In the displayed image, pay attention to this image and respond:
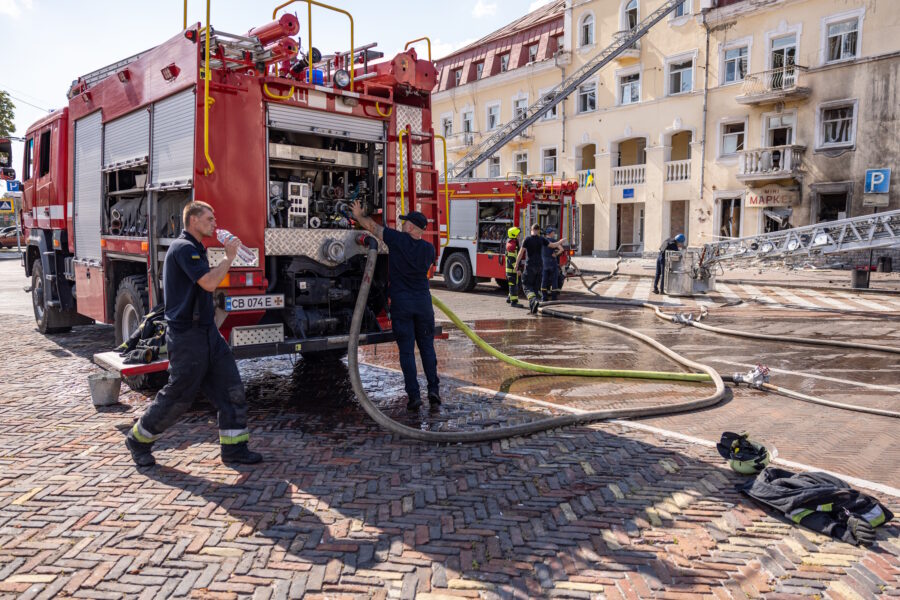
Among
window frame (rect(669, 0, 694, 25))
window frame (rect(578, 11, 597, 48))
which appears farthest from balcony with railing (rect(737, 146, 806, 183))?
→ window frame (rect(578, 11, 597, 48))

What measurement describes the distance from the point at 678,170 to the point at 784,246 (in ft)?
42.8

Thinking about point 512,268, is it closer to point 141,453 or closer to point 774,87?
point 141,453

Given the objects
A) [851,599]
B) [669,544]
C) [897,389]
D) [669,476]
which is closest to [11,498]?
[669,544]

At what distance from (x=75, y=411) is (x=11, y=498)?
2023 mm

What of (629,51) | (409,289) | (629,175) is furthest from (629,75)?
(409,289)

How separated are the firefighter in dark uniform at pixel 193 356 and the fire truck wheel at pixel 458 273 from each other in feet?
41.2

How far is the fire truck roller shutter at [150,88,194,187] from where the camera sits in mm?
5828

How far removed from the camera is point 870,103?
21484mm

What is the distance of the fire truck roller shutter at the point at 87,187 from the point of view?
775 centimetres

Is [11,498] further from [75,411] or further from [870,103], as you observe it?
[870,103]

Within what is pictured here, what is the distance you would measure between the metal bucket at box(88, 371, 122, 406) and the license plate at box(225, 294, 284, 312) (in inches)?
48.9

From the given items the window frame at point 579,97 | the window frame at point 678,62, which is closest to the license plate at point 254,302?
the window frame at point 678,62

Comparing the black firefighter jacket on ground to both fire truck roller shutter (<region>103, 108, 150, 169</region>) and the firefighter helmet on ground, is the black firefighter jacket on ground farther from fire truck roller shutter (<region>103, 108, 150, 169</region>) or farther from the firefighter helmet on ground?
fire truck roller shutter (<region>103, 108, 150, 169</region>)

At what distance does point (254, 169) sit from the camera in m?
5.99
